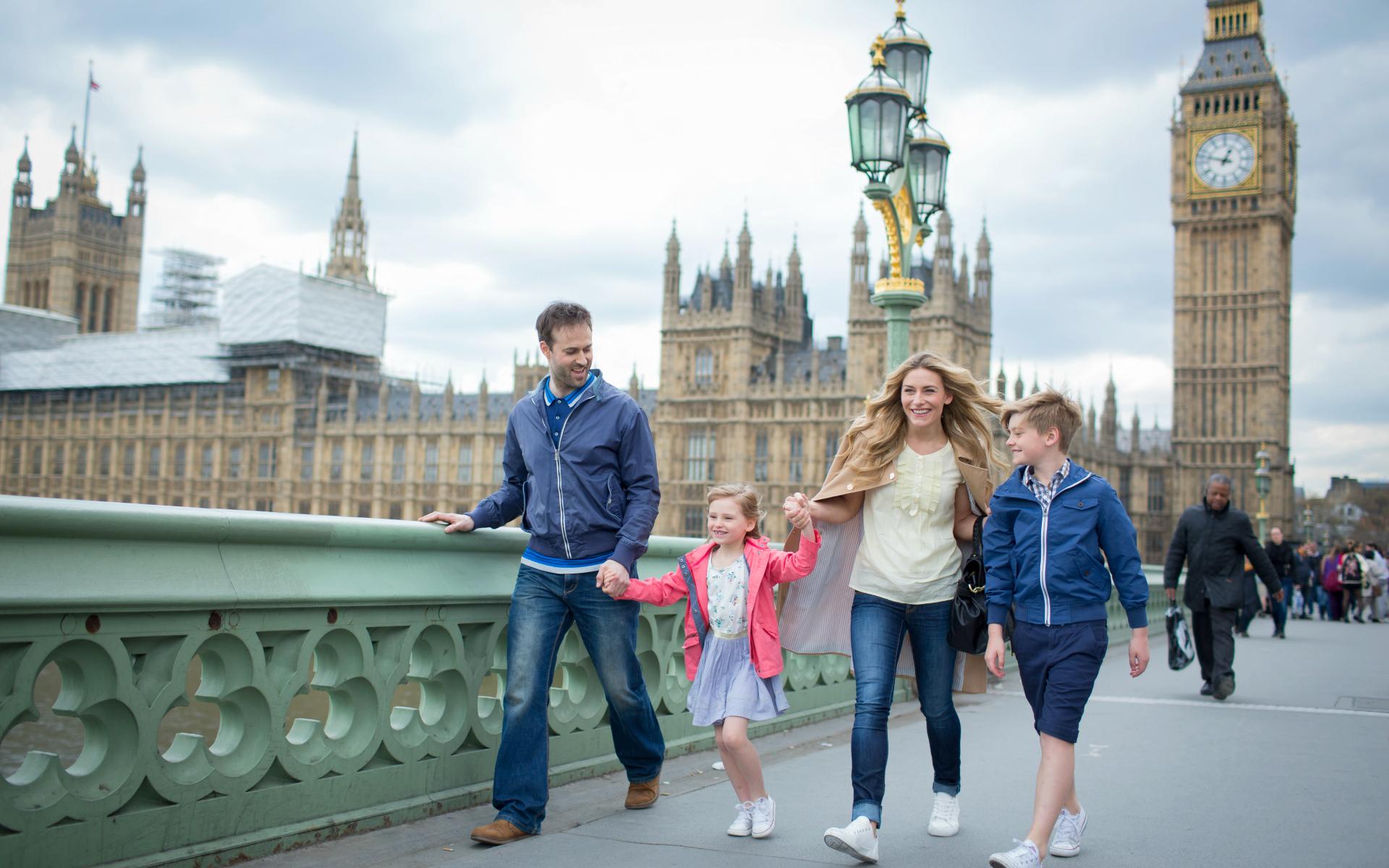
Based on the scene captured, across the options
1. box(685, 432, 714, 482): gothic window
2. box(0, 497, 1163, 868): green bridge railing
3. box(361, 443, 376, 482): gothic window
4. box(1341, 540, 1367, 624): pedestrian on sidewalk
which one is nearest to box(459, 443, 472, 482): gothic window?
box(361, 443, 376, 482): gothic window

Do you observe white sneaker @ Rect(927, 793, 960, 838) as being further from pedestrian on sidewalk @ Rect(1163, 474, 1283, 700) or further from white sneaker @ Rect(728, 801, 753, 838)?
pedestrian on sidewalk @ Rect(1163, 474, 1283, 700)

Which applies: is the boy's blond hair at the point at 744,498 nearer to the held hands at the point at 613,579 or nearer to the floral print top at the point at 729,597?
the floral print top at the point at 729,597

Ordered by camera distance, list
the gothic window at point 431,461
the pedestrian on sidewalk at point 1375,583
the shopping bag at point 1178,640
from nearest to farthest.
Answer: the shopping bag at point 1178,640 < the pedestrian on sidewalk at point 1375,583 < the gothic window at point 431,461

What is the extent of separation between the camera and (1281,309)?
2424 inches

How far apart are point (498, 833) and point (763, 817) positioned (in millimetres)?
902

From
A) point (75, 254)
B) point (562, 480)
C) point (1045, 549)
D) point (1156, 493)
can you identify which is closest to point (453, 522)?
point (562, 480)

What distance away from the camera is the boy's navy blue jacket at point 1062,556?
163 inches

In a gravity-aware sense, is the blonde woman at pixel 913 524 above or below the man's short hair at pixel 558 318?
below

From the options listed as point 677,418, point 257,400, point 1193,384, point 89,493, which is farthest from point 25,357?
point 1193,384

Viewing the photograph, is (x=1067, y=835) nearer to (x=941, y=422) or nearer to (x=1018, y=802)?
(x=1018, y=802)

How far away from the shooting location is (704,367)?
Answer: 190 ft

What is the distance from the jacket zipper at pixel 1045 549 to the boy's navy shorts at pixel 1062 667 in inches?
1.7

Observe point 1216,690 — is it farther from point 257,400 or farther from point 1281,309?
point 257,400

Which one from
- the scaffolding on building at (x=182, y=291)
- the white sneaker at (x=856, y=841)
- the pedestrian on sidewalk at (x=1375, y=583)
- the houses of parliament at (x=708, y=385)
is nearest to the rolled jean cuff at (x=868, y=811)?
the white sneaker at (x=856, y=841)
